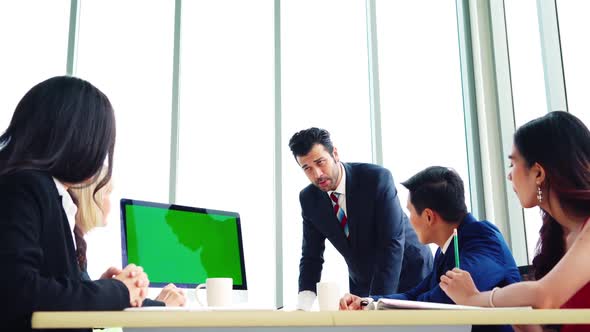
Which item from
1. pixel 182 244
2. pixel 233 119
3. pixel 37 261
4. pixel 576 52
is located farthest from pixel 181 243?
pixel 576 52

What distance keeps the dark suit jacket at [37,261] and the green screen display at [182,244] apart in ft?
1.92

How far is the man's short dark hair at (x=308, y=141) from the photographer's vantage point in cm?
282

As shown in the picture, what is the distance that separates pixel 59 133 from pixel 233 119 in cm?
265

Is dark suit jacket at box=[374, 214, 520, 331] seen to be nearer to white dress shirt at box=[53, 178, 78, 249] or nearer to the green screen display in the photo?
the green screen display

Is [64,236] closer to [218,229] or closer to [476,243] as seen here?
[218,229]

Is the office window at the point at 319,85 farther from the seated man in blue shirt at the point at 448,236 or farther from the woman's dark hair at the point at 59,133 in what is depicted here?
the woman's dark hair at the point at 59,133

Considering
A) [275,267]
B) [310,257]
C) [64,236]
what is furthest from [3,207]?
[275,267]

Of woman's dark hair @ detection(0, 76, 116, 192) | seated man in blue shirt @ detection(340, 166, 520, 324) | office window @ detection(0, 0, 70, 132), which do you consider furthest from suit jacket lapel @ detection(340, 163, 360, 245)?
office window @ detection(0, 0, 70, 132)

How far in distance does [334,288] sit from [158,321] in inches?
25.5

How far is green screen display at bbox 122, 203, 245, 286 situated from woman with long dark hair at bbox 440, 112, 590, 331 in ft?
2.60

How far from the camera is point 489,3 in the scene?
3957 millimetres

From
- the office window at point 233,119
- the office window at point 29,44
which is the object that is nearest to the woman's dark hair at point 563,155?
the office window at point 233,119

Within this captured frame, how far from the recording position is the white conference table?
0.95 m

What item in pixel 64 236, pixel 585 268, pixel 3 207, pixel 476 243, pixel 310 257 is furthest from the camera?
pixel 310 257
